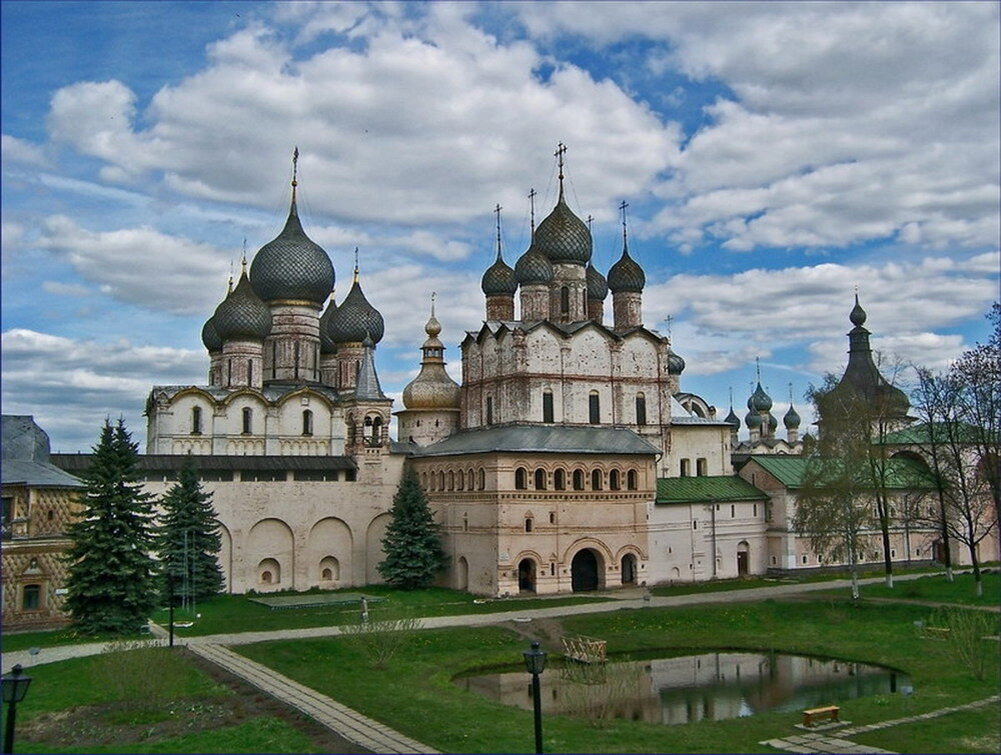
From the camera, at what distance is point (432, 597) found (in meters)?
35.9

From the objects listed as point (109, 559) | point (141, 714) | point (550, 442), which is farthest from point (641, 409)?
point (141, 714)

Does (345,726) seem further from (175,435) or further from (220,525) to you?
(175,435)

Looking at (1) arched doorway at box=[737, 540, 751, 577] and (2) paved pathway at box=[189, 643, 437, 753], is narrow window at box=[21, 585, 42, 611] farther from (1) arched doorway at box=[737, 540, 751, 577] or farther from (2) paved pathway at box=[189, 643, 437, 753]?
(1) arched doorway at box=[737, 540, 751, 577]

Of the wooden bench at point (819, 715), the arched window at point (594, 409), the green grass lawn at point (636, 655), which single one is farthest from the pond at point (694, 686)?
the arched window at point (594, 409)

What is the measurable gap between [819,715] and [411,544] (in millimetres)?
22582

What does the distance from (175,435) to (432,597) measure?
12.7 metres

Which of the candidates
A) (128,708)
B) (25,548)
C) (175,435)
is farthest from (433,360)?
(128,708)

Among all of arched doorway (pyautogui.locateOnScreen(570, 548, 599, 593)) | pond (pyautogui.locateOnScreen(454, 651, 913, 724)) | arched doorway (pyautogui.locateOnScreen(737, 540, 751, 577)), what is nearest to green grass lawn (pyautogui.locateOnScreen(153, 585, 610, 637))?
arched doorway (pyautogui.locateOnScreen(570, 548, 599, 593))

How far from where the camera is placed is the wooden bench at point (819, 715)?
56.9 feet

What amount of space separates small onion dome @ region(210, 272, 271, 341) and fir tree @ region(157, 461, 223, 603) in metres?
7.49

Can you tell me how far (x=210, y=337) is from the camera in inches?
1815

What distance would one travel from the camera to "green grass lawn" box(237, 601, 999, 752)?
54.4 feet

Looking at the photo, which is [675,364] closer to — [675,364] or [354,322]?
[675,364]

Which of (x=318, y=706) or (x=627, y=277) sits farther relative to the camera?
(x=627, y=277)
